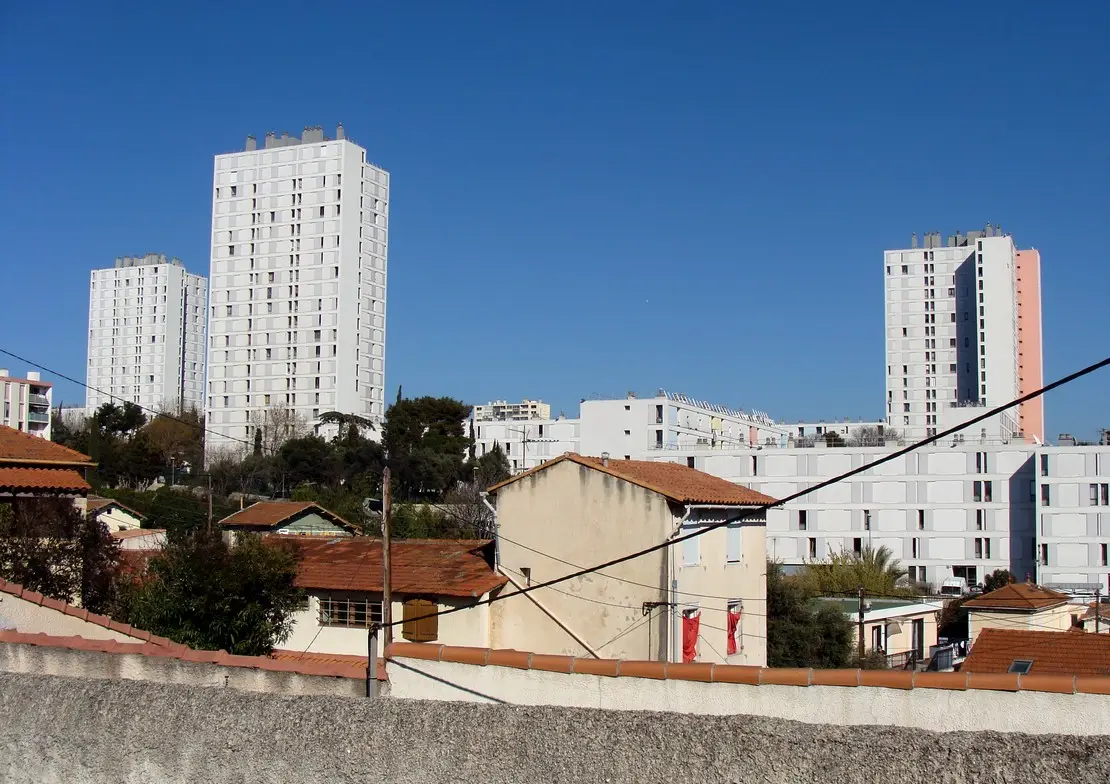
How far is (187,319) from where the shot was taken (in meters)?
153

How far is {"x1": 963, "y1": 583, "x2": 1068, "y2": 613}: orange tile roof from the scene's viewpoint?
1465 inches

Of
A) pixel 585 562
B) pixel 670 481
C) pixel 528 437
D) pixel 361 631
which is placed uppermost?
pixel 528 437

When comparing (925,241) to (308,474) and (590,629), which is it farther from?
(590,629)

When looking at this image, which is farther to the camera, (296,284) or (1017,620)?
(296,284)

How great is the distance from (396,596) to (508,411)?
4092 inches

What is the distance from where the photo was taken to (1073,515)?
67.8m

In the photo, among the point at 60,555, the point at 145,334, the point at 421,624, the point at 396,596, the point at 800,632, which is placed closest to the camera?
the point at 60,555

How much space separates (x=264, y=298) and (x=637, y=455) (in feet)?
156

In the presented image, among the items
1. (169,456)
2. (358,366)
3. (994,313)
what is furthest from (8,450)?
(994,313)

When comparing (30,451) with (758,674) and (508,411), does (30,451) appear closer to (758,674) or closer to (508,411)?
(758,674)

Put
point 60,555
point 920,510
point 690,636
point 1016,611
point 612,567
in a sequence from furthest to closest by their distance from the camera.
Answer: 1. point 920,510
2. point 1016,611
3. point 690,636
4. point 612,567
5. point 60,555

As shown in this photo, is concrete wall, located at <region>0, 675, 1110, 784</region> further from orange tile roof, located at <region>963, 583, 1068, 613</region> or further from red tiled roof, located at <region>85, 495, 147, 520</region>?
red tiled roof, located at <region>85, 495, 147, 520</region>

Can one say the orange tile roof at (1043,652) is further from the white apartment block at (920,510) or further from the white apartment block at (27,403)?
the white apartment block at (27,403)

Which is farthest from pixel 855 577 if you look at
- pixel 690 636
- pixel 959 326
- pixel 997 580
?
pixel 959 326
